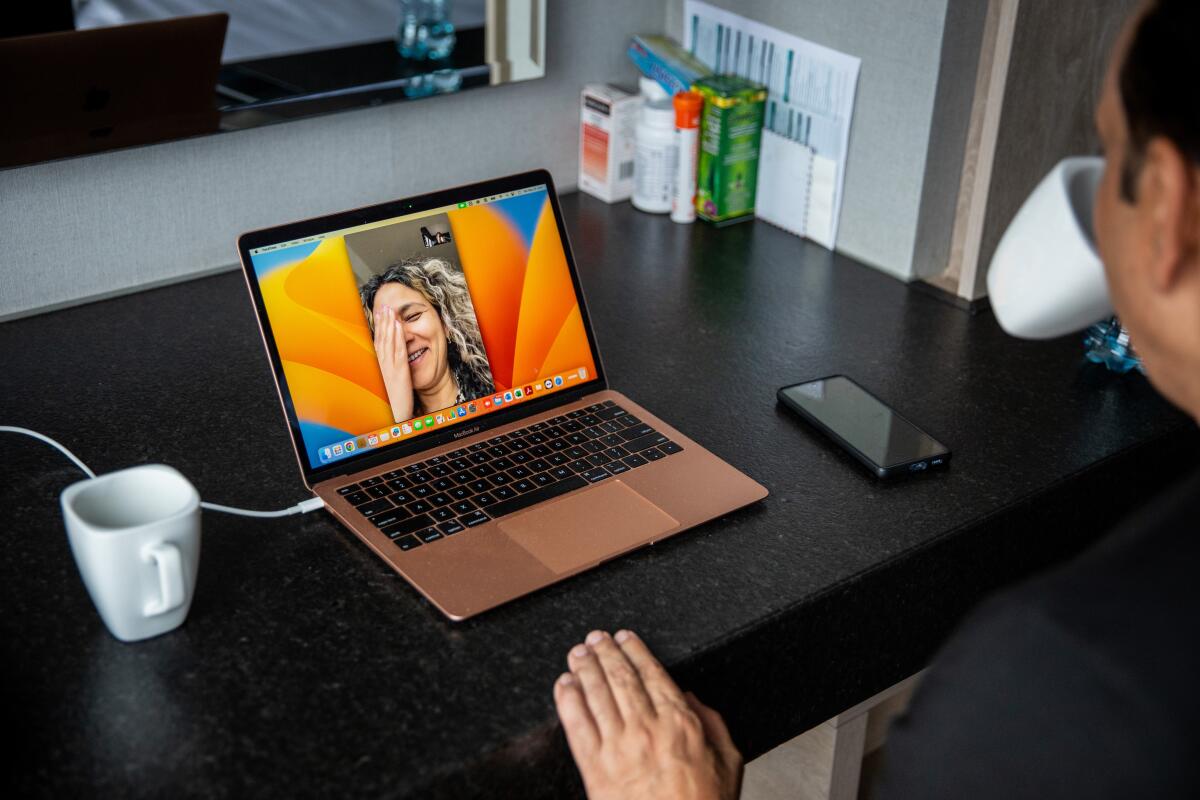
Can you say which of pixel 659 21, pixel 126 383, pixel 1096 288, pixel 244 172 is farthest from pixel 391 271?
pixel 659 21

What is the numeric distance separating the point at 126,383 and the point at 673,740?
0.66 metres

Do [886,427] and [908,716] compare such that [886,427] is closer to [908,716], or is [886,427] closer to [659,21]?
[908,716]

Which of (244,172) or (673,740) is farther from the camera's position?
(244,172)

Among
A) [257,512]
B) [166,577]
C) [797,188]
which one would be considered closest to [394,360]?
[257,512]

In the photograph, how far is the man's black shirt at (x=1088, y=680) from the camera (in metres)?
0.59

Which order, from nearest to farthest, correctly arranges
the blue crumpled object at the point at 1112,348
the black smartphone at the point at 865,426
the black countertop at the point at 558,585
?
1. the black countertop at the point at 558,585
2. the black smartphone at the point at 865,426
3. the blue crumpled object at the point at 1112,348

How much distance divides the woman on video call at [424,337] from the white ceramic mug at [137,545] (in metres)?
0.23

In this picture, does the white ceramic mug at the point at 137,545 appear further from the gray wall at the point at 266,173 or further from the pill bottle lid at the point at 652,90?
the pill bottle lid at the point at 652,90

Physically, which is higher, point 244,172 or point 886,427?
point 244,172

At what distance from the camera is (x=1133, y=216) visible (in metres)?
0.66

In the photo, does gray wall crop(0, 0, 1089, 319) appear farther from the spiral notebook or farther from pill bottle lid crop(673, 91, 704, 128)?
pill bottle lid crop(673, 91, 704, 128)

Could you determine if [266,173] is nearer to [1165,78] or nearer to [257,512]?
[257,512]

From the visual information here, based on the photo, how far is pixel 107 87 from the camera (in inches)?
49.3

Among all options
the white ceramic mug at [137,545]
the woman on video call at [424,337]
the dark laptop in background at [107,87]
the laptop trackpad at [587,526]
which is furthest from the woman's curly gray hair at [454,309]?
the dark laptop in background at [107,87]
